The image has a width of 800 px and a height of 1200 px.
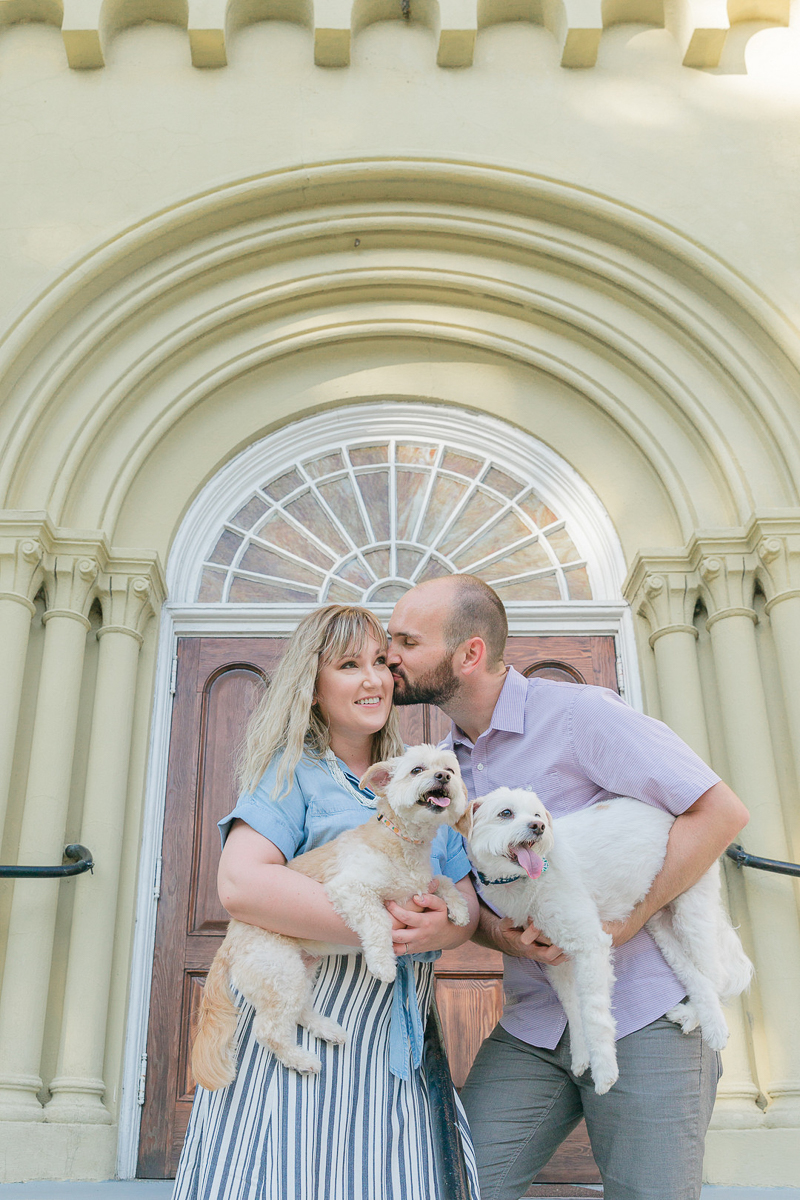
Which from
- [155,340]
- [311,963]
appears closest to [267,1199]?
[311,963]

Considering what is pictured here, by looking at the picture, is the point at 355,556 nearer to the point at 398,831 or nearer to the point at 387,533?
the point at 387,533

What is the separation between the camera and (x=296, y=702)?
8.65 feet

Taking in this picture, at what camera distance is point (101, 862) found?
475 cm

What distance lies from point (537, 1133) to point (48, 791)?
294 cm

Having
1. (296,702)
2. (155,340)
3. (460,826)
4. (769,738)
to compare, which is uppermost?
(155,340)

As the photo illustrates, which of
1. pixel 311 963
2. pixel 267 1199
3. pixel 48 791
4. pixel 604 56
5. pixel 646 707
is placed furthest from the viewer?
pixel 604 56

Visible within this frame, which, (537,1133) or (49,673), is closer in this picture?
(537,1133)

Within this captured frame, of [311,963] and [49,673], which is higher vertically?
[49,673]

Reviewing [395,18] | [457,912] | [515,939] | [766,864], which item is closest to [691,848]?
[515,939]

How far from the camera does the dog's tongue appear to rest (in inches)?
94.0

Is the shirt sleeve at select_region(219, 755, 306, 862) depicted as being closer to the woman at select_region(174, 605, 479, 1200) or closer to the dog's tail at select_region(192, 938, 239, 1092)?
the woman at select_region(174, 605, 479, 1200)

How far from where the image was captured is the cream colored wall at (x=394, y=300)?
5.09 metres

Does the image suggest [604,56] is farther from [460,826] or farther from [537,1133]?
[537,1133]

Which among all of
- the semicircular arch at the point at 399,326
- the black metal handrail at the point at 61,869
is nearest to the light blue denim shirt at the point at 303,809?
the black metal handrail at the point at 61,869
